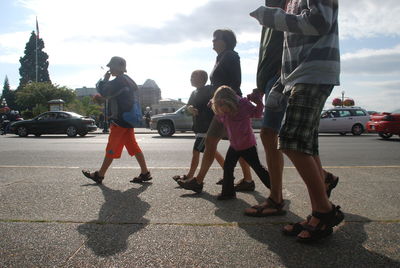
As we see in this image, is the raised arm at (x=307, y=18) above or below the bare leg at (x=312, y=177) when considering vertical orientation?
above

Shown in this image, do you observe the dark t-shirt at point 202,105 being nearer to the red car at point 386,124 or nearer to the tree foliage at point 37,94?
the red car at point 386,124

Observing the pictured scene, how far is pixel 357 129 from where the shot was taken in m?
19.2

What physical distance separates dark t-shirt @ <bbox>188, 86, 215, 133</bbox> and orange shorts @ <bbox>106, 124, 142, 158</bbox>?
1031 mm

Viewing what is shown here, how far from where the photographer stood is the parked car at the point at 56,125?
18481mm

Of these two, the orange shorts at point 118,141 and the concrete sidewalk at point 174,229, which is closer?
the concrete sidewalk at point 174,229

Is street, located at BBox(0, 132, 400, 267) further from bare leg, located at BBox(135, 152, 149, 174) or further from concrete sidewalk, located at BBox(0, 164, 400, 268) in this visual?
bare leg, located at BBox(135, 152, 149, 174)

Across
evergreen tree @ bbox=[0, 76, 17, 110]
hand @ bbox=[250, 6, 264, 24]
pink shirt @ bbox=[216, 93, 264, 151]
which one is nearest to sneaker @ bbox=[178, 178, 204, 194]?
pink shirt @ bbox=[216, 93, 264, 151]

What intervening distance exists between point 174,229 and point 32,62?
9112cm

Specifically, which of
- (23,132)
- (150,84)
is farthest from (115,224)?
(150,84)

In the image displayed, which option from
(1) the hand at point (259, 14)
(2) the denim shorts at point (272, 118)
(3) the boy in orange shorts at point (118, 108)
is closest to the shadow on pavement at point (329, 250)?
(2) the denim shorts at point (272, 118)

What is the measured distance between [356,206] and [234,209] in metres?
1.11

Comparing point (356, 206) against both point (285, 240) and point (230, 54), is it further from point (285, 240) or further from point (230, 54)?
point (230, 54)

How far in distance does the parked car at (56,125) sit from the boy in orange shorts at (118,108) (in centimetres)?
1488

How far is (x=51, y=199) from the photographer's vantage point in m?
3.38
